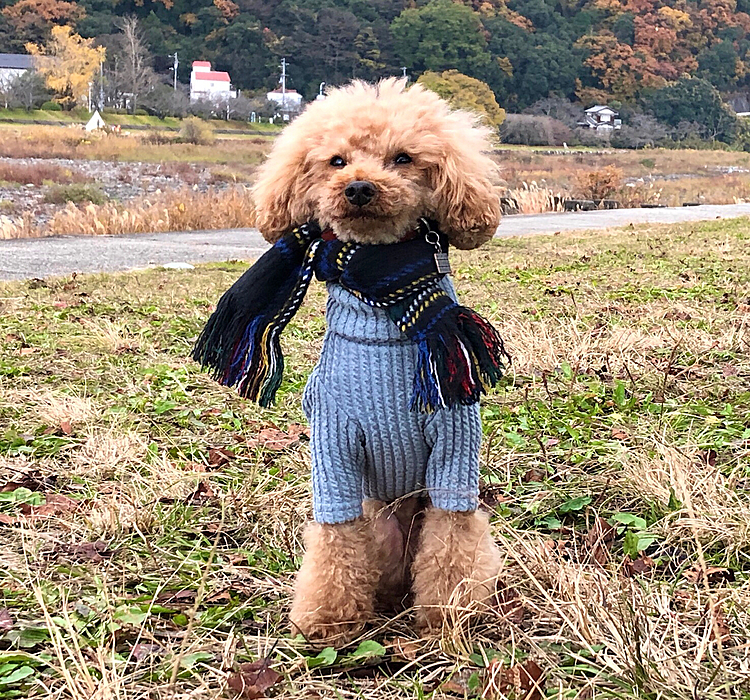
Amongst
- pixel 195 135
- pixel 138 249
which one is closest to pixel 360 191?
pixel 138 249

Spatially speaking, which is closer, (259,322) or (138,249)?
(259,322)

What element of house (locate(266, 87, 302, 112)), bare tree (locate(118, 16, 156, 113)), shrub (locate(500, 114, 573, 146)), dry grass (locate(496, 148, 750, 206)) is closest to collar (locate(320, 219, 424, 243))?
dry grass (locate(496, 148, 750, 206))

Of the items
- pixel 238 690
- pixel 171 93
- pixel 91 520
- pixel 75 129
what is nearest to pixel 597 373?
pixel 91 520

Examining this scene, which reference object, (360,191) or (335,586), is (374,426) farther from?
(360,191)

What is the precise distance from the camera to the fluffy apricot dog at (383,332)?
1970mm

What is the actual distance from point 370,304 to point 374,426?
0.28 m

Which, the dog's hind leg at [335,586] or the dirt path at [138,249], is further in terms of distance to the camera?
the dirt path at [138,249]

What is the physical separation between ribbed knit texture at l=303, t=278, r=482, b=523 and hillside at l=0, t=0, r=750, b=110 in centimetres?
5797

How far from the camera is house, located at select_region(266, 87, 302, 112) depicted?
56.5 meters

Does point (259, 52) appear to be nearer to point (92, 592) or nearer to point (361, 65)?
point (361, 65)

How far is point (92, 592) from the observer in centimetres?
228

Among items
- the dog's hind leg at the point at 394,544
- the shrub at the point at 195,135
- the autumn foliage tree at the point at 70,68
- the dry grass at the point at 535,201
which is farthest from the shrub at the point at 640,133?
the dog's hind leg at the point at 394,544

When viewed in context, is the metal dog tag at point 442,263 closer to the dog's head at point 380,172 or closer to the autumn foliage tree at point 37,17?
the dog's head at point 380,172

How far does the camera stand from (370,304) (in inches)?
78.8
